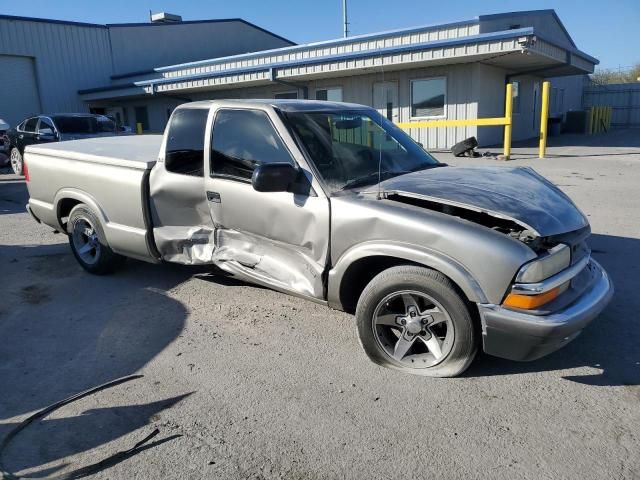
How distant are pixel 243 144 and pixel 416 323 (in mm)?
2062

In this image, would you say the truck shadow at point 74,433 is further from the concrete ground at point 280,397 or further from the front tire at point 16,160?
the front tire at point 16,160

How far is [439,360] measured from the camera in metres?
3.38

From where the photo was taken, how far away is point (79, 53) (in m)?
28.7

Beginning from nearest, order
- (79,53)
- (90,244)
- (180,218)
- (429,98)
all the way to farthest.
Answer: (180,218), (90,244), (429,98), (79,53)

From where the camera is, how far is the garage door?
1034 inches

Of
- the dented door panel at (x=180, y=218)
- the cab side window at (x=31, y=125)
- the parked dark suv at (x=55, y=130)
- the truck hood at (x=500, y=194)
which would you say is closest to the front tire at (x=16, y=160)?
the parked dark suv at (x=55, y=130)

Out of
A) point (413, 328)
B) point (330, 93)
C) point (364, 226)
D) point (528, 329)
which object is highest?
point (330, 93)

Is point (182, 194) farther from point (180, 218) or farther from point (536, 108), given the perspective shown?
point (536, 108)

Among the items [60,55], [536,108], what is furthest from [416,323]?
[60,55]

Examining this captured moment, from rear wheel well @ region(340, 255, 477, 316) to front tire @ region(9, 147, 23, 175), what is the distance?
1426 centimetres

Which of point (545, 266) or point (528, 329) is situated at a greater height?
point (545, 266)

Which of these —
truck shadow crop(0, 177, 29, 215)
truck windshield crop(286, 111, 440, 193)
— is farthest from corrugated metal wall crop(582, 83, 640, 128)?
truck windshield crop(286, 111, 440, 193)

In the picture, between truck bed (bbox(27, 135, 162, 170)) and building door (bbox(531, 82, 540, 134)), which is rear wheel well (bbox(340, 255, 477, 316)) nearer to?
truck bed (bbox(27, 135, 162, 170))

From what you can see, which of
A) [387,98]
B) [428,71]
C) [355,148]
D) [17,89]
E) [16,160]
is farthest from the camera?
[17,89]
